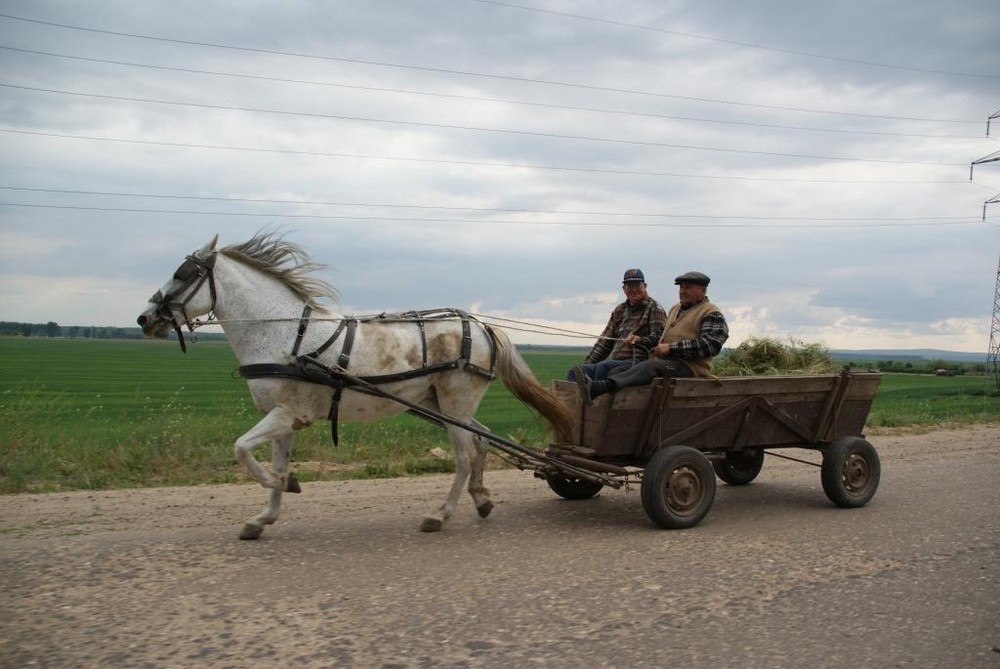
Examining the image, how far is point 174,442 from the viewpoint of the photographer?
1106cm

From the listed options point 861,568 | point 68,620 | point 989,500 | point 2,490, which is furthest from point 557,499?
point 2,490

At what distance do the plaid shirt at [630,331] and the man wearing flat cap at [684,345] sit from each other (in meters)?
0.24

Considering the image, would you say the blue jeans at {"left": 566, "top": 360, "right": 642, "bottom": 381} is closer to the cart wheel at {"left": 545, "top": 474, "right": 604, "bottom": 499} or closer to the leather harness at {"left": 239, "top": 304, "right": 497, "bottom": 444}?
the leather harness at {"left": 239, "top": 304, "right": 497, "bottom": 444}

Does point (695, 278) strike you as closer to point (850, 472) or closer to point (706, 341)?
point (706, 341)

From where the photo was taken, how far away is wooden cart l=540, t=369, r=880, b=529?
287 inches

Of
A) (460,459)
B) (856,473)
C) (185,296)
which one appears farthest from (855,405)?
(185,296)

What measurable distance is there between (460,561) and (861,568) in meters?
2.74

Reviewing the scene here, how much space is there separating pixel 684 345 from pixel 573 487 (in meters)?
1.93

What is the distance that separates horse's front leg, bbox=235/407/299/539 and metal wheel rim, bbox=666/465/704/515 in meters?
3.04

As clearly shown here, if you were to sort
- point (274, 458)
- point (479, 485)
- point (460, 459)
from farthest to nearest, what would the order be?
point (479, 485)
point (460, 459)
point (274, 458)

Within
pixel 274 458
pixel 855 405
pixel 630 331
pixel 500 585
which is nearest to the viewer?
pixel 500 585

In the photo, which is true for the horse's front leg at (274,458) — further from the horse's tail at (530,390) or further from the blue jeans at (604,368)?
the blue jeans at (604,368)

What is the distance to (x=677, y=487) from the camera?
286 inches

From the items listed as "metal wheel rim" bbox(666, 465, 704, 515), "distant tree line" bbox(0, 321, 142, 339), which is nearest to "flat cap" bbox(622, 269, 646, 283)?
"metal wheel rim" bbox(666, 465, 704, 515)
